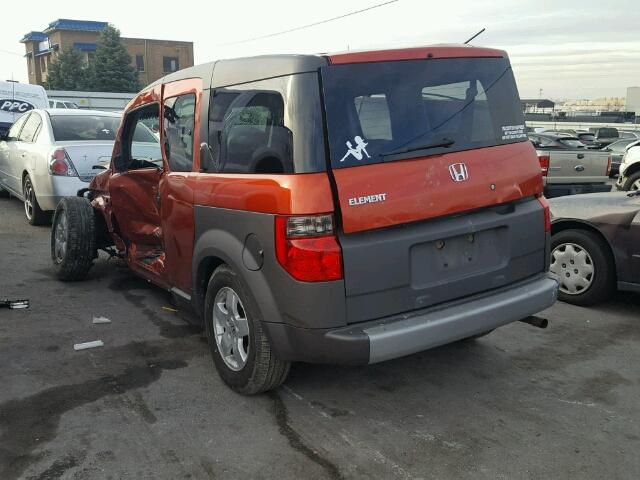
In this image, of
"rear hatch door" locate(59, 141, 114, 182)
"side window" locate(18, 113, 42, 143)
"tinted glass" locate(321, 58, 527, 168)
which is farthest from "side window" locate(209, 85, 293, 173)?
"side window" locate(18, 113, 42, 143)

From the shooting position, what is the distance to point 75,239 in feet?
18.6

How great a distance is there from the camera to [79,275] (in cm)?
593

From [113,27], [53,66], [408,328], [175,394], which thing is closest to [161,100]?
[175,394]

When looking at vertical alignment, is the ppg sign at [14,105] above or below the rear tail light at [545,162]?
above

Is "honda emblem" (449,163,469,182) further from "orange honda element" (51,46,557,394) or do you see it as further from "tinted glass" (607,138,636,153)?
"tinted glass" (607,138,636,153)

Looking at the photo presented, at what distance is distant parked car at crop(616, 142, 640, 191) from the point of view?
37.4 feet

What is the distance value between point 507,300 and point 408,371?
92 cm

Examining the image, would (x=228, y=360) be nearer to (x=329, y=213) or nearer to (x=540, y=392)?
(x=329, y=213)

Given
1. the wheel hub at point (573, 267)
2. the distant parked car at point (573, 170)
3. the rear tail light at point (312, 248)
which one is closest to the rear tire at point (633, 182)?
the distant parked car at point (573, 170)

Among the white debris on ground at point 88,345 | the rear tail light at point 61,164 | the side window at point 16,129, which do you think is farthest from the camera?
the side window at point 16,129

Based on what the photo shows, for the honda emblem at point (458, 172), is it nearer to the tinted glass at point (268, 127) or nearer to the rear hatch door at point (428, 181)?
the rear hatch door at point (428, 181)

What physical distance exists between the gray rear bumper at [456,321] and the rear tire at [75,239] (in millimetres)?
3712

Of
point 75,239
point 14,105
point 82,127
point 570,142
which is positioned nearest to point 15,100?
point 14,105

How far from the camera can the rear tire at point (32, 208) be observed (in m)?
8.58
